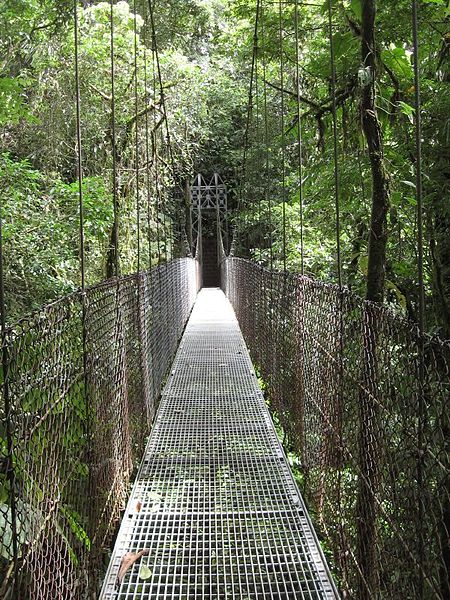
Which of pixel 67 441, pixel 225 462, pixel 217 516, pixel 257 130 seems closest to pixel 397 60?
pixel 225 462

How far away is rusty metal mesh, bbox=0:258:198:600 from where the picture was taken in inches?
35.7

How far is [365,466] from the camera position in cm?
130

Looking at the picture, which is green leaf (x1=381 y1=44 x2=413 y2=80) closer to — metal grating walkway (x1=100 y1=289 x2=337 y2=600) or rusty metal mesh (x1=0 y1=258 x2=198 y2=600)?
rusty metal mesh (x1=0 y1=258 x2=198 y2=600)

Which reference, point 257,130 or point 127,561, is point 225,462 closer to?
point 127,561

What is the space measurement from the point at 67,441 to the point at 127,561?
0.59 m

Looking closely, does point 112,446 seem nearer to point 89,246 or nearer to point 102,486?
point 102,486

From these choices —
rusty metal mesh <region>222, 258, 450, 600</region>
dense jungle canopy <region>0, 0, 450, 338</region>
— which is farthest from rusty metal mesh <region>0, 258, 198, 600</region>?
dense jungle canopy <region>0, 0, 450, 338</region>

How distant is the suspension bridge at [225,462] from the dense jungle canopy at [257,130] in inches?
25.8

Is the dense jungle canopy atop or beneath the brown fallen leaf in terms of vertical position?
atop

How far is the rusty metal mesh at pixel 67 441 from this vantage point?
906 millimetres

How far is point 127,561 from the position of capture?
63.9 inches

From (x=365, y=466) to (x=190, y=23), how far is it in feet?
31.8

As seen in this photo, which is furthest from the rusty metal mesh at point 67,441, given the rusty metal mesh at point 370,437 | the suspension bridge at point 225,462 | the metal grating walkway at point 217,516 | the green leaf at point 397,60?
the green leaf at point 397,60

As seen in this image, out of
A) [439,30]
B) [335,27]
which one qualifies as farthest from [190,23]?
[439,30]
